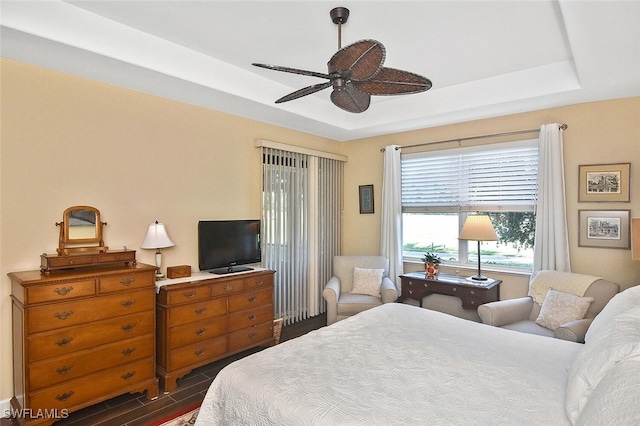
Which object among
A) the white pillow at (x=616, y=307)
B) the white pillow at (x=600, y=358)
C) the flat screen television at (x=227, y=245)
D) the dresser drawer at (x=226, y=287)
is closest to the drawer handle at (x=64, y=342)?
the dresser drawer at (x=226, y=287)

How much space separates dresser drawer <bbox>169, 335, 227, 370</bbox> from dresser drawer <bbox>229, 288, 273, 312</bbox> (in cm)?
31

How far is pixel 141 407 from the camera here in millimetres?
2770

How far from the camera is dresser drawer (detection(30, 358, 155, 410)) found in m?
2.40

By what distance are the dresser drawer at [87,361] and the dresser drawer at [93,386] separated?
0.13 ft

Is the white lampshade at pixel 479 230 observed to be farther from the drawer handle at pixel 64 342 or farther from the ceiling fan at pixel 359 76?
the drawer handle at pixel 64 342

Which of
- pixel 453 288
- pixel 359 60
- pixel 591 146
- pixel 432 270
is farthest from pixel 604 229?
pixel 359 60

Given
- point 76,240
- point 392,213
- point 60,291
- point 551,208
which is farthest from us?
point 392,213

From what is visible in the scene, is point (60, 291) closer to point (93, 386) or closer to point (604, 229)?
point (93, 386)

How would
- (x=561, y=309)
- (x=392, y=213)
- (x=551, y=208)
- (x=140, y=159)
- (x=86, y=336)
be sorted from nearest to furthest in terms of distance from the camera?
(x=86, y=336) < (x=561, y=309) < (x=140, y=159) < (x=551, y=208) < (x=392, y=213)

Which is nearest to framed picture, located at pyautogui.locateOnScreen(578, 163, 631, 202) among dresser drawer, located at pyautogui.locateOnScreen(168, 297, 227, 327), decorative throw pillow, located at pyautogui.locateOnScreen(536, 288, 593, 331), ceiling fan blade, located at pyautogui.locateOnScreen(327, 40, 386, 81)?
decorative throw pillow, located at pyautogui.locateOnScreen(536, 288, 593, 331)

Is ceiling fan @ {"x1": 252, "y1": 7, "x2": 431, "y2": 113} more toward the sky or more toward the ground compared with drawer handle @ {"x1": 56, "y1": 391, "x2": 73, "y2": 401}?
more toward the sky

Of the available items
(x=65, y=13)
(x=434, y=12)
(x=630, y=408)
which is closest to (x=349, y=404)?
(x=630, y=408)

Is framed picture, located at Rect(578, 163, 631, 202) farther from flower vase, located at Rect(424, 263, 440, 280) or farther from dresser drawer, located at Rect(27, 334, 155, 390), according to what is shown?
dresser drawer, located at Rect(27, 334, 155, 390)

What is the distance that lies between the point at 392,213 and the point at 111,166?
336 cm
